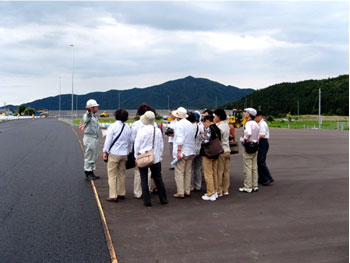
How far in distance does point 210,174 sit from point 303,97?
5444 inches

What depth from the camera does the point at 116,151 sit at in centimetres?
749

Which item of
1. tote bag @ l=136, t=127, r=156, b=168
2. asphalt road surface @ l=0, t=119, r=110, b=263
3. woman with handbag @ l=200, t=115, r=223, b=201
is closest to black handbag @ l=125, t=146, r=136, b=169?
tote bag @ l=136, t=127, r=156, b=168

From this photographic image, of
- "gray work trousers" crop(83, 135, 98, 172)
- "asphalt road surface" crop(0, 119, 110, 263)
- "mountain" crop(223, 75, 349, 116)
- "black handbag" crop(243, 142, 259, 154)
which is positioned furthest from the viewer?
"mountain" crop(223, 75, 349, 116)

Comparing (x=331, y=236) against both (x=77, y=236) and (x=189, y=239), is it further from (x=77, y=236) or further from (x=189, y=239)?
(x=77, y=236)

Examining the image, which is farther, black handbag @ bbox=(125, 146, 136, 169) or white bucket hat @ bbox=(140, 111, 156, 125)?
black handbag @ bbox=(125, 146, 136, 169)

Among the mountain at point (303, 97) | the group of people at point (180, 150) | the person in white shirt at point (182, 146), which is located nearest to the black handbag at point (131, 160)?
the group of people at point (180, 150)

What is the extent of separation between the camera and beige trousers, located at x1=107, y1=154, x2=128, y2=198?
743 centimetres

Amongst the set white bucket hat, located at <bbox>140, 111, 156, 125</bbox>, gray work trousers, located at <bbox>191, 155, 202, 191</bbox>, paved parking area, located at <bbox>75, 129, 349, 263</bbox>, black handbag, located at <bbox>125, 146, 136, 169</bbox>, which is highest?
white bucket hat, located at <bbox>140, 111, 156, 125</bbox>

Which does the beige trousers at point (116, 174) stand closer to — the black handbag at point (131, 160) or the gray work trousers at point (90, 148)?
the black handbag at point (131, 160)

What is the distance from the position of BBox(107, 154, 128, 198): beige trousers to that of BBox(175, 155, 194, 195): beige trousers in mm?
1074

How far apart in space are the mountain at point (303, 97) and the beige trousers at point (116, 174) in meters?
108

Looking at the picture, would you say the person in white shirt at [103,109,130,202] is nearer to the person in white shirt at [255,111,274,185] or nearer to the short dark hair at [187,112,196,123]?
the short dark hair at [187,112,196,123]

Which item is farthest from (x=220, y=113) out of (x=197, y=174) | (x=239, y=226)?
(x=239, y=226)

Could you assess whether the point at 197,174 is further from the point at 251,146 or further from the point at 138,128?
the point at 138,128
